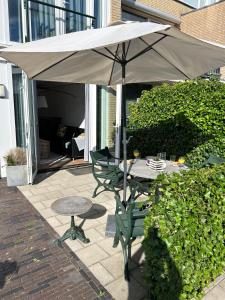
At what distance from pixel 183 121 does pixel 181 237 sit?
14.5ft

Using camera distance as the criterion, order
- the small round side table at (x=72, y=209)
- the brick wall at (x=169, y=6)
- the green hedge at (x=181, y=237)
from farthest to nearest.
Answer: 1. the brick wall at (x=169, y=6)
2. the small round side table at (x=72, y=209)
3. the green hedge at (x=181, y=237)

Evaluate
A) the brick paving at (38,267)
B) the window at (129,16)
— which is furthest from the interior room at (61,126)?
the brick paving at (38,267)

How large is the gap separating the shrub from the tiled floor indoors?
584mm

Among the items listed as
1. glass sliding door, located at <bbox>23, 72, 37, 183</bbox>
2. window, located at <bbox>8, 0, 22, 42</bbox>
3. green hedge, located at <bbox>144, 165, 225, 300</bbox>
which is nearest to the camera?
green hedge, located at <bbox>144, 165, 225, 300</bbox>

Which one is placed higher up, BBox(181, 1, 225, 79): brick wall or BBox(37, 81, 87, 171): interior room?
BBox(181, 1, 225, 79): brick wall

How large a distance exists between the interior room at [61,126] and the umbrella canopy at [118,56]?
350 cm

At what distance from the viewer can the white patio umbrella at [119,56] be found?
2.05 meters

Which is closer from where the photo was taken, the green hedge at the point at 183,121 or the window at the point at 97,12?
the green hedge at the point at 183,121

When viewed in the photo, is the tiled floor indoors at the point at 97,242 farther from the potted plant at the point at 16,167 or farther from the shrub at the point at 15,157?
the shrub at the point at 15,157

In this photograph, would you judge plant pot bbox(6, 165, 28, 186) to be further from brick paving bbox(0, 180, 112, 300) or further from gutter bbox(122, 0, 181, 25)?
gutter bbox(122, 0, 181, 25)

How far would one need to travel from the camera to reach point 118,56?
3521mm

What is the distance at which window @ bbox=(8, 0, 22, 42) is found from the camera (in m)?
5.53

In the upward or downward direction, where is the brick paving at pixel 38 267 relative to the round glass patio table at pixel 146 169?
downward

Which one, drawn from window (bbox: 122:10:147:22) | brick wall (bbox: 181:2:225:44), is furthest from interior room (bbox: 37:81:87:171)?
brick wall (bbox: 181:2:225:44)
